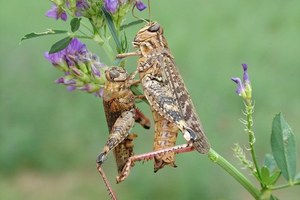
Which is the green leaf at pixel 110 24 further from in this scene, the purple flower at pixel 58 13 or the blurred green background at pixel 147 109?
the blurred green background at pixel 147 109

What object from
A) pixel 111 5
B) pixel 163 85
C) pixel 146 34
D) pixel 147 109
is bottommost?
pixel 147 109

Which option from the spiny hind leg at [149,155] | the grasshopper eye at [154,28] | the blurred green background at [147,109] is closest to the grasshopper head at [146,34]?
the grasshopper eye at [154,28]

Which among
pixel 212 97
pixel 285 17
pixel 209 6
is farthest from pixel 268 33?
pixel 212 97

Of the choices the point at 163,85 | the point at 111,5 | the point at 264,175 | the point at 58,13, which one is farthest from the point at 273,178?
the point at 58,13

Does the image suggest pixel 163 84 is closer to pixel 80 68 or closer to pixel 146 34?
pixel 146 34

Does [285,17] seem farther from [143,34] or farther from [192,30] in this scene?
[143,34]

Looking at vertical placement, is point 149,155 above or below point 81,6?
below

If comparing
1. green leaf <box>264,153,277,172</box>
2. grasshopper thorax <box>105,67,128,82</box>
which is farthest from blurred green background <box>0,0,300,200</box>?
grasshopper thorax <box>105,67,128,82</box>
